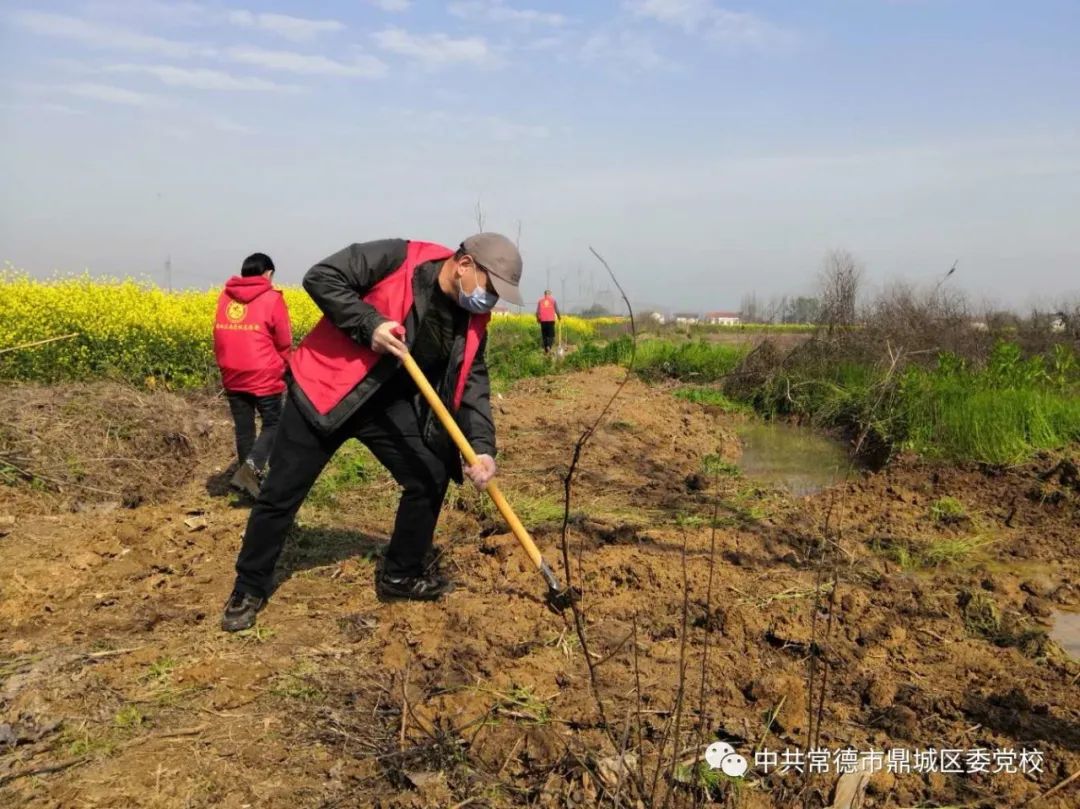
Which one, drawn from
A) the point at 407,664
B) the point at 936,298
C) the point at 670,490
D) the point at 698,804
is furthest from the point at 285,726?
the point at 936,298

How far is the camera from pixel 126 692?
9.27 ft

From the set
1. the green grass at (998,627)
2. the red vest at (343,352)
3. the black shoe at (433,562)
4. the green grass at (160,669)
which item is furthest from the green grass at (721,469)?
the green grass at (160,669)

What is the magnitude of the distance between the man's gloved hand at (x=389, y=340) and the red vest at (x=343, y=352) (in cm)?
12

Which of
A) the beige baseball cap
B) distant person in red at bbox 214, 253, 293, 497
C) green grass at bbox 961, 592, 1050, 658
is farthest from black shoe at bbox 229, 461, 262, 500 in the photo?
green grass at bbox 961, 592, 1050, 658

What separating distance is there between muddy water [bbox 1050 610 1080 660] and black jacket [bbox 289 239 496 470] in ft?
9.47

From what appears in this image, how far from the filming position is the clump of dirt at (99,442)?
5480mm

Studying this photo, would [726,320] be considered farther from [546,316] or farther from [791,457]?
[791,457]

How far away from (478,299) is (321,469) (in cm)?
99

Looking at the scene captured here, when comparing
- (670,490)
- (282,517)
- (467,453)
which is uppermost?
(467,453)

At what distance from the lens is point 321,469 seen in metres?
3.25

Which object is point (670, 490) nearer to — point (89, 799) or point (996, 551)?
point (996, 551)

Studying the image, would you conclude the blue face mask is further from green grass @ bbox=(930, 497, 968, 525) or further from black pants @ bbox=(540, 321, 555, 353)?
black pants @ bbox=(540, 321, 555, 353)

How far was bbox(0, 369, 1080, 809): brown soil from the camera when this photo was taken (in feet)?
7.70

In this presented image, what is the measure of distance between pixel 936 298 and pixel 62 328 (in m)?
12.1
